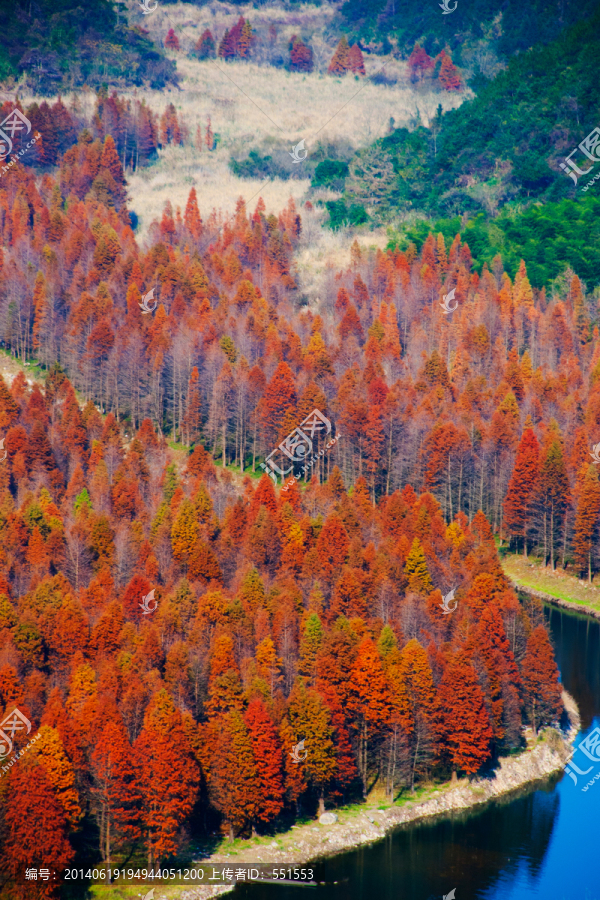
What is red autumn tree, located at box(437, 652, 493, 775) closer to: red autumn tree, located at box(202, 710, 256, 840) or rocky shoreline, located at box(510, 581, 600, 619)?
red autumn tree, located at box(202, 710, 256, 840)

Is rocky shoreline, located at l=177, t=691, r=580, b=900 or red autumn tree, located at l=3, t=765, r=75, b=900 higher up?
red autumn tree, located at l=3, t=765, r=75, b=900

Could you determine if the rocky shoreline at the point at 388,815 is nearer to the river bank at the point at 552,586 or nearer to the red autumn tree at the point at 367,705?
the red autumn tree at the point at 367,705

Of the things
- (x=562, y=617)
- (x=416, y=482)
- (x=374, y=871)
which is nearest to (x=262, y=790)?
(x=374, y=871)

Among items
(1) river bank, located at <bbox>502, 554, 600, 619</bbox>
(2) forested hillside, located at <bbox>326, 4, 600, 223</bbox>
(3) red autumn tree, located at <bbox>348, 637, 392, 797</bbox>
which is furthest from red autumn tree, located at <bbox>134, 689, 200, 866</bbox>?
(2) forested hillside, located at <bbox>326, 4, 600, 223</bbox>

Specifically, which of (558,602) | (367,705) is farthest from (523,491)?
(367,705)

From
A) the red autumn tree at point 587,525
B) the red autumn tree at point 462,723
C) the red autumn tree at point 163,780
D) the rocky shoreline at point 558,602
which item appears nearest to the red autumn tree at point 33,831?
the red autumn tree at point 163,780

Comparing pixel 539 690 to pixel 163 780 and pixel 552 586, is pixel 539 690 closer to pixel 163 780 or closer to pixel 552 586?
pixel 163 780
